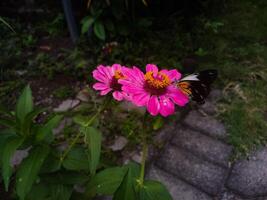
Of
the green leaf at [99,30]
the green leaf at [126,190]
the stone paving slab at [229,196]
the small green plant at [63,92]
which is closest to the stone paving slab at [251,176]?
the stone paving slab at [229,196]

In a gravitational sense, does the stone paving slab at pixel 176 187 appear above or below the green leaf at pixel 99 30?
below

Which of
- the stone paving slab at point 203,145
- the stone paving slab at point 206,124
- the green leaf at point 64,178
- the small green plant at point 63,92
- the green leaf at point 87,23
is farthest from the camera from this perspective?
the green leaf at point 87,23

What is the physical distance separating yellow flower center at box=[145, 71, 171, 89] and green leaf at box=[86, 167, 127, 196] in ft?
1.07

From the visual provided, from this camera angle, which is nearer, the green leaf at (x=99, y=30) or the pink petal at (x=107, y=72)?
the pink petal at (x=107, y=72)

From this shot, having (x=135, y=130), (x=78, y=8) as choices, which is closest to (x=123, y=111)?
(x=135, y=130)

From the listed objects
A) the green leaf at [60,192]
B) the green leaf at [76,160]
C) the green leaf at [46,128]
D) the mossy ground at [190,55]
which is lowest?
the mossy ground at [190,55]

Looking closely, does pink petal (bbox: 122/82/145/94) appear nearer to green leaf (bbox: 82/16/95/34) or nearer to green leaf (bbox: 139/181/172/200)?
green leaf (bbox: 139/181/172/200)

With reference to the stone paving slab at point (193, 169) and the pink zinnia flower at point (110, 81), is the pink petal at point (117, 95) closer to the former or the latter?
the pink zinnia flower at point (110, 81)

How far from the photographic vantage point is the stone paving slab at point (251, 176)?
1586mm

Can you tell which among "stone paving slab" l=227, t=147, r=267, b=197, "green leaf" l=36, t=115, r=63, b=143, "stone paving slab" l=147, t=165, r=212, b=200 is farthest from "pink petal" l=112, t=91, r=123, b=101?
"stone paving slab" l=227, t=147, r=267, b=197

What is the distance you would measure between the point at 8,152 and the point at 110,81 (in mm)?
337

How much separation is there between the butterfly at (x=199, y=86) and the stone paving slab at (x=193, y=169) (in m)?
0.86

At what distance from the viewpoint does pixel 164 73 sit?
95 centimetres

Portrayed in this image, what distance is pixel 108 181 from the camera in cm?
108
